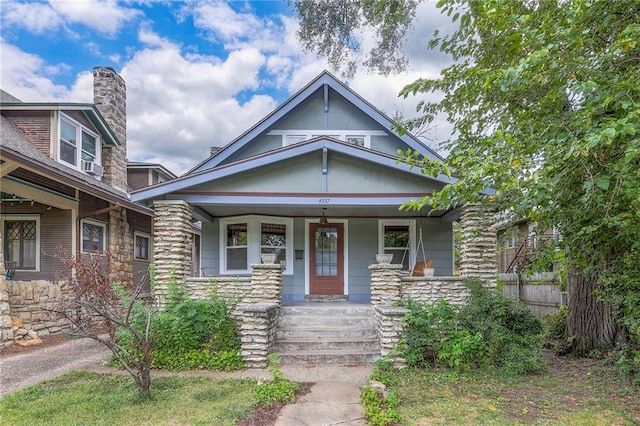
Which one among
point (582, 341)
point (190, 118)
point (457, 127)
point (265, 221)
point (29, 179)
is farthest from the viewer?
point (190, 118)

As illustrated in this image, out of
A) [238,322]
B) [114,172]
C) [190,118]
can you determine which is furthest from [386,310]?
[190,118]

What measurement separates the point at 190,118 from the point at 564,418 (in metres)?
19.0

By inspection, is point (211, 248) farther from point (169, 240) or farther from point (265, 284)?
point (265, 284)

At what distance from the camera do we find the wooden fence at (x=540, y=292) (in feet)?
30.6

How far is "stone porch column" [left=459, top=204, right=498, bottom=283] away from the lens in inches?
285

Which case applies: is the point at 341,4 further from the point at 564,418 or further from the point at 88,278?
the point at 564,418

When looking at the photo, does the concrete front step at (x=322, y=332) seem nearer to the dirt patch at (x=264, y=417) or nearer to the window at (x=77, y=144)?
the dirt patch at (x=264, y=417)

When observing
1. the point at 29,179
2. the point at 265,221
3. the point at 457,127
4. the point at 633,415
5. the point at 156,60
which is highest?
the point at 156,60

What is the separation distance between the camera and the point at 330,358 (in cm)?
616

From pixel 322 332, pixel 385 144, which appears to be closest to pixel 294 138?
pixel 385 144

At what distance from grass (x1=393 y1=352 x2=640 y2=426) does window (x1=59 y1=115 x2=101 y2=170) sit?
11.1 metres

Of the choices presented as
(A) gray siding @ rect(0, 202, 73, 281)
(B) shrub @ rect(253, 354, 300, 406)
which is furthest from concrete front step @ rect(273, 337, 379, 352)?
(A) gray siding @ rect(0, 202, 73, 281)

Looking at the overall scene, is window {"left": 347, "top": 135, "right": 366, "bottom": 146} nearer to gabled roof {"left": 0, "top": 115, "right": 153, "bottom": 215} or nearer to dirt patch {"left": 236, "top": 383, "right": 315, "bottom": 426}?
gabled roof {"left": 0, "top": 115, "right": 153, "bottom": 215}

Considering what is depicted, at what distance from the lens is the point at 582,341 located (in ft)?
21.8
